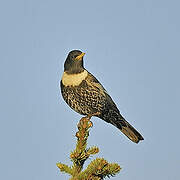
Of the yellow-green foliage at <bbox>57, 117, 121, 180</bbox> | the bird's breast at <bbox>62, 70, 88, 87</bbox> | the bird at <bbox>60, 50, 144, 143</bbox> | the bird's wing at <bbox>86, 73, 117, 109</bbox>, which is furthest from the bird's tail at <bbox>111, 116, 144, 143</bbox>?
the yellow-green foliage at <bbox>57, 117, 121, 180</bbox>

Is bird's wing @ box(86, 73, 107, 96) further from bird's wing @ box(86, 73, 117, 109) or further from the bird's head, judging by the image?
the bird's head

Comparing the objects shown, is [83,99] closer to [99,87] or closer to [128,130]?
[99,87]

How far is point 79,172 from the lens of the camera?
129 inches

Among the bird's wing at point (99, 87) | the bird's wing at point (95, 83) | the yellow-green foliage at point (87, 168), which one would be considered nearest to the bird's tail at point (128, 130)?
the bird's wing at point (99, 87)

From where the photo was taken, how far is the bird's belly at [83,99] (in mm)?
7074

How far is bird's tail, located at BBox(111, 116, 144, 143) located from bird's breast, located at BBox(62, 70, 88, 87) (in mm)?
1149

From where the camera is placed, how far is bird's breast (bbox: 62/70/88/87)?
23.4ft

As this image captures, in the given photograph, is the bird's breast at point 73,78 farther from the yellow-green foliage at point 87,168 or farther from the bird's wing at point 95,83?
the yellow-green foliage at point 87,168

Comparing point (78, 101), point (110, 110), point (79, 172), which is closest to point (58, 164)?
point (79, 172)

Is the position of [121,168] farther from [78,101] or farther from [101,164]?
[78,101]

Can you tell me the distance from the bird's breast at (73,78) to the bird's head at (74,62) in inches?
4.2

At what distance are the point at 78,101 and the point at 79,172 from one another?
384 centimetres

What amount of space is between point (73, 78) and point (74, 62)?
50cm

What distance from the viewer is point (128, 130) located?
311 inches
